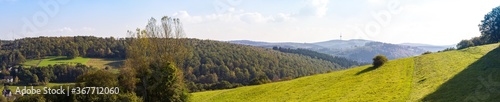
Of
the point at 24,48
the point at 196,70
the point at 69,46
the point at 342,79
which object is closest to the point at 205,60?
the point at 196,70

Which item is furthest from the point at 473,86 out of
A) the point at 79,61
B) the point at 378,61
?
the point at 79,61

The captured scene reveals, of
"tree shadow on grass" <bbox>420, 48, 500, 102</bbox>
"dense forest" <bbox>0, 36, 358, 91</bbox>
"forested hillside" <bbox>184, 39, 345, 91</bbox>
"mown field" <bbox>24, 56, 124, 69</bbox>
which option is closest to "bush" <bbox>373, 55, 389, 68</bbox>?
"tree shadow on grass" <bbox>420, 48, 500, 102</bbox>

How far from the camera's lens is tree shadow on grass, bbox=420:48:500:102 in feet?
92.1

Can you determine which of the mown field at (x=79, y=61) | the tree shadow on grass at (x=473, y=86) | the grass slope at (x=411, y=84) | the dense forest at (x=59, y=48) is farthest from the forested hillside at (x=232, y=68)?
the tree shadow on grass at (x=473, y=86)

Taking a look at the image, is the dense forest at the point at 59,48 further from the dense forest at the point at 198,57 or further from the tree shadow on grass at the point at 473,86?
the tree shadow on grass at the point at 473,86

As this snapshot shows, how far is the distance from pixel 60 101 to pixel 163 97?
11536 mm

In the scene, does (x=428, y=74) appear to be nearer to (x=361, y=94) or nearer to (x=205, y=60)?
(x=361, y=94)

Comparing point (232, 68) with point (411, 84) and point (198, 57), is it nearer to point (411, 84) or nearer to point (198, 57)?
point (198, 57)

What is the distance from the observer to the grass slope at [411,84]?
31297 mm

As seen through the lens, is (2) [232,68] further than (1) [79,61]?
Yes

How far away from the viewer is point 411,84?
39.4 metres

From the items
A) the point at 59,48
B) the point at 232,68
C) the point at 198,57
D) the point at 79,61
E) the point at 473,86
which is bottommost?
the point at 232,68

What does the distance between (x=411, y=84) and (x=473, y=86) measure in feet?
26.1

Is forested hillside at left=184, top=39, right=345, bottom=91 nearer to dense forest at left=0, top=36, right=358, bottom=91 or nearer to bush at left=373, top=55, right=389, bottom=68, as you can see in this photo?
dense forest at left=0, top=36, right=358, bottom=91
